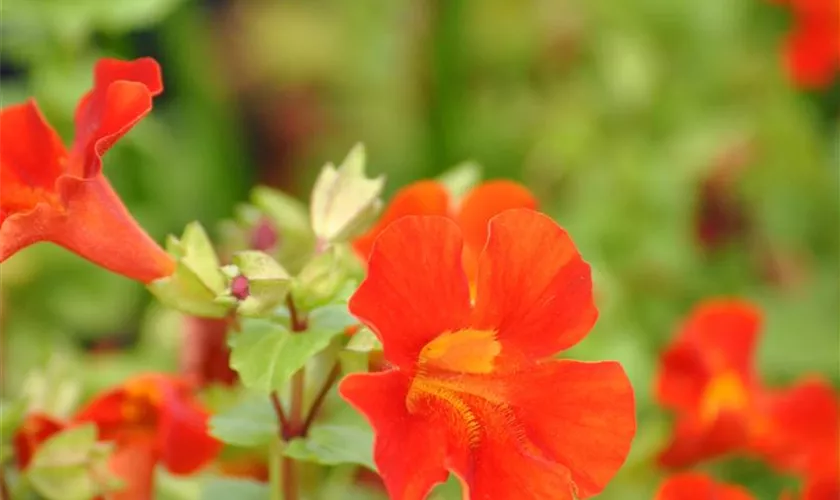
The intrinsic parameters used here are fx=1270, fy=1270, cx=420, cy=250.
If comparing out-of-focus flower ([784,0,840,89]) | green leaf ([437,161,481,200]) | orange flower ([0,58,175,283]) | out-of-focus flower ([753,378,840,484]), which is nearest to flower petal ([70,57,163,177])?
orange flower ([0,58,175,283])

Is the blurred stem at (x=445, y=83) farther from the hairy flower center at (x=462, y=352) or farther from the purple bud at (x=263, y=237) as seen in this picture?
the hairy flower center at (x=462, y=352)

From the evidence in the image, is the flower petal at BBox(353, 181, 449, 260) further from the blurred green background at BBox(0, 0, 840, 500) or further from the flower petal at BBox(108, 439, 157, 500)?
the blurred green background at BBox(0, 0, 840, 500)

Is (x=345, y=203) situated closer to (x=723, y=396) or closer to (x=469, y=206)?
(x=469, y=206)

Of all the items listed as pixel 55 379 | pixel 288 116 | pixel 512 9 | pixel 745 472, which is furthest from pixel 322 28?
pixel 55 379


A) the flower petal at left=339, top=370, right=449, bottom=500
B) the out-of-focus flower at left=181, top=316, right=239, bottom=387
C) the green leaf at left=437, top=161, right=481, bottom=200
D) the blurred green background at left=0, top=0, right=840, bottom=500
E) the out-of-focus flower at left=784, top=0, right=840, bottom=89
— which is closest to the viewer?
the flower petal at left=339, top=370, right=449, bottom=500

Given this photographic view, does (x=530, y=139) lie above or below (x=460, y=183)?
below

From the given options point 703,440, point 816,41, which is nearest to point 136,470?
point 703,440
